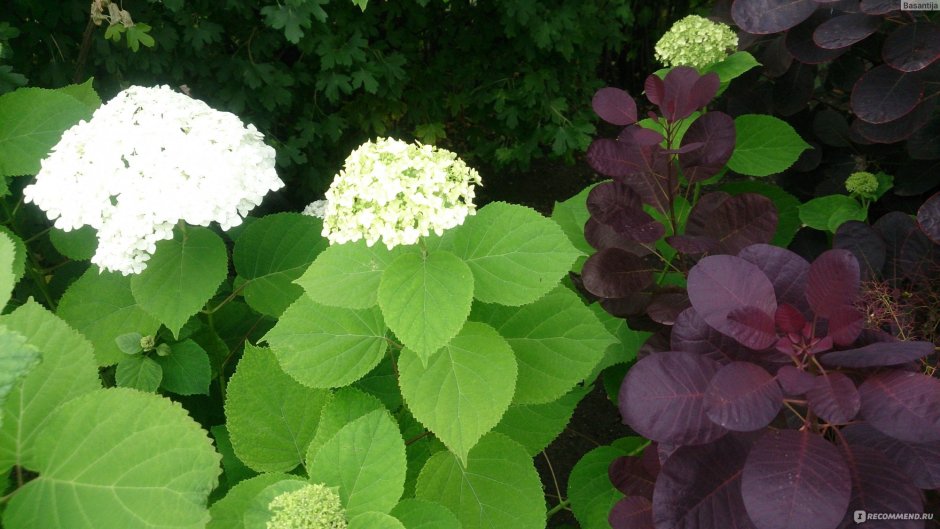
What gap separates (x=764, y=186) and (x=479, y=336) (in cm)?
113

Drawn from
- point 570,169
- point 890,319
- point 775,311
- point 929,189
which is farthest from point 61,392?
point 570,169

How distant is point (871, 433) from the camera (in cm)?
95

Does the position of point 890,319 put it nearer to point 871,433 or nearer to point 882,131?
point 871,433

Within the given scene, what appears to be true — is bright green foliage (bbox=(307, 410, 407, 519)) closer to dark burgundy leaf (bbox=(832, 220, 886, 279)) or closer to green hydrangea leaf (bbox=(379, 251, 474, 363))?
green hydrangea leaf (bbox=(379, 251, 474, 363))

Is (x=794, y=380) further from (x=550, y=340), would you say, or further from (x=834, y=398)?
(x=550, y=340)

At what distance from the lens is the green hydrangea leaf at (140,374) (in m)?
1.38

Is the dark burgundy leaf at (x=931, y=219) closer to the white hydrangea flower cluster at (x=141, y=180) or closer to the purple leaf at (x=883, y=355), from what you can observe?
the purple leaf at (x=883, y=355)

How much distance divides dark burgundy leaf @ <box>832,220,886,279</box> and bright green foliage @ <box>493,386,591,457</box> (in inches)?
26.8

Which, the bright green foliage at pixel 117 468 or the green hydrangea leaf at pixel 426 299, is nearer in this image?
the bright green foliage at pixel 117 468

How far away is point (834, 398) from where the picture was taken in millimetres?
853

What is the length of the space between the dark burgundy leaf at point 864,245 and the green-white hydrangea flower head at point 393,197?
880 mm

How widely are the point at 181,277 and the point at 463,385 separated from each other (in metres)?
0.63

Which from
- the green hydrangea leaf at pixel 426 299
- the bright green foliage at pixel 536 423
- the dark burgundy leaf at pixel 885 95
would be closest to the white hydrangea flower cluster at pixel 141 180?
the green hydrangea leaf at pixel 426 299

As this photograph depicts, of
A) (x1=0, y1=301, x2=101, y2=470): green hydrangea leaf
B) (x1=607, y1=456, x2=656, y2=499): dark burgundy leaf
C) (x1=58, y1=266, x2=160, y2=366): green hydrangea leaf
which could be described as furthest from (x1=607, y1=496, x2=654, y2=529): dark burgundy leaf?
(x1=58, y1=266, x2=160, y2=366): green hydrangea leaf
